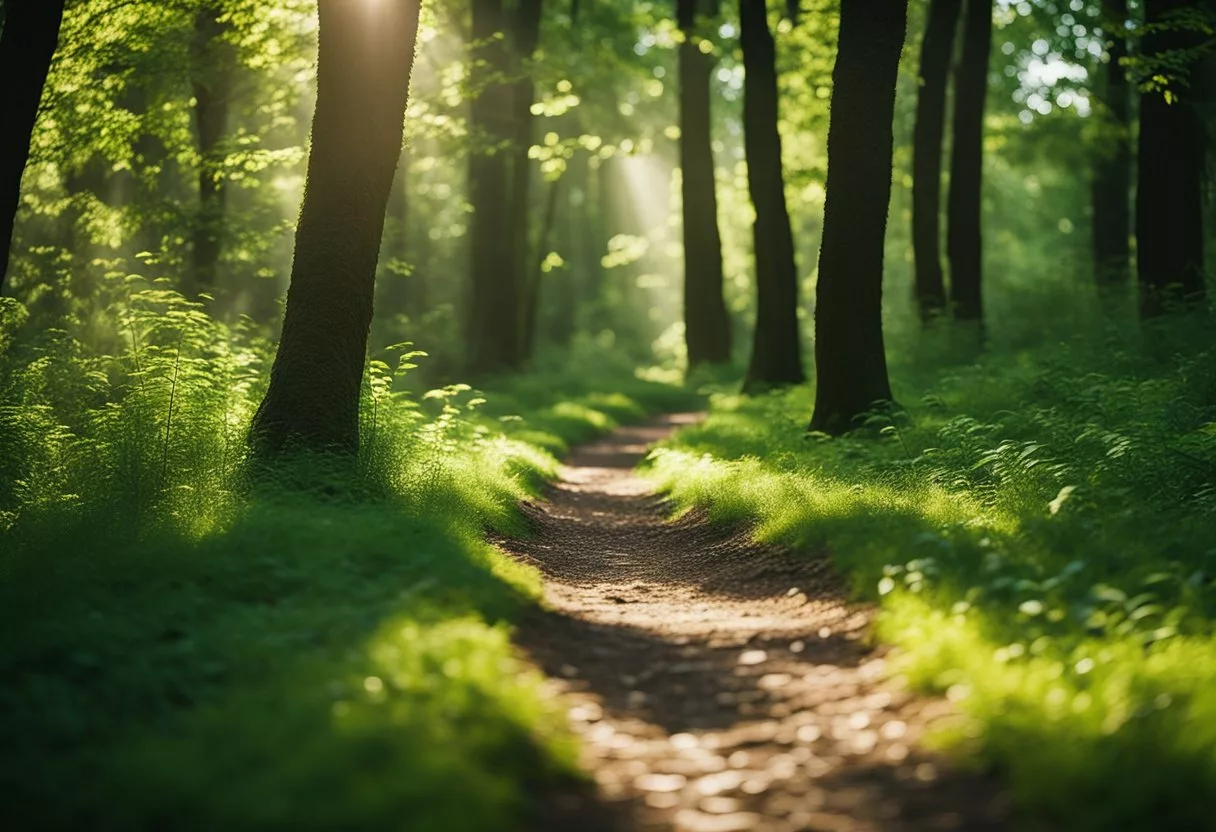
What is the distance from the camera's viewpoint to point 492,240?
25297 millimetres

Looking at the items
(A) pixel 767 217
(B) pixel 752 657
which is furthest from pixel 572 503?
(A) pixel 767 217

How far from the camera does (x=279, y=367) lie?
394 inches

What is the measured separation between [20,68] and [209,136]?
27.8ft

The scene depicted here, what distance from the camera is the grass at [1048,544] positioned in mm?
4223

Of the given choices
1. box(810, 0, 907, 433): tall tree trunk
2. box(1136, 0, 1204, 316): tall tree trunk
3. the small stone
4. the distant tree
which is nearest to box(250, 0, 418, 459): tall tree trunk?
the small stone

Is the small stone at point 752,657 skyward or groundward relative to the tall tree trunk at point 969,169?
groundward

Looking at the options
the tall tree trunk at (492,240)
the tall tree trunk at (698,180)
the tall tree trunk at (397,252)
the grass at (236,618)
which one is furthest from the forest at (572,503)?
the tall tree trunk at (698,180)

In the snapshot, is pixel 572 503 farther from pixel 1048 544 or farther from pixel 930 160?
pixel 930 160

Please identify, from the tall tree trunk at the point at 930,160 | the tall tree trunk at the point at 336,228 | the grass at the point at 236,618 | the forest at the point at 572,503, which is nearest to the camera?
the grass at the point at 236,618

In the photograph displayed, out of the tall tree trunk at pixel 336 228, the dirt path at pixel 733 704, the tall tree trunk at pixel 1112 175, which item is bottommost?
the dirt path at pixel 733 704

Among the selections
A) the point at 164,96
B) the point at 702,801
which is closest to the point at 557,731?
the point at 702,801

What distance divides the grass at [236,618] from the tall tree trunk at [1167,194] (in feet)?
32.2

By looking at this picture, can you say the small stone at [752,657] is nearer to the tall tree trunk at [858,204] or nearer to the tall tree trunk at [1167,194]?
the tall tree trunk at [858,204]

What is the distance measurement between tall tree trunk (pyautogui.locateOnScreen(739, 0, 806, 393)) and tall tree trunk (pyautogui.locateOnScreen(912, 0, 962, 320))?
8.39 ft
